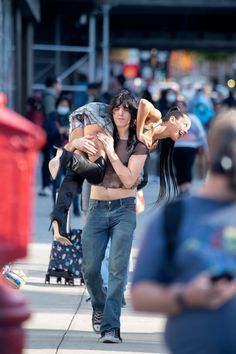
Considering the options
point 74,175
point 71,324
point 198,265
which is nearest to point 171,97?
point 71,324

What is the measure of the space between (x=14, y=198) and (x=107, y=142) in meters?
4.12

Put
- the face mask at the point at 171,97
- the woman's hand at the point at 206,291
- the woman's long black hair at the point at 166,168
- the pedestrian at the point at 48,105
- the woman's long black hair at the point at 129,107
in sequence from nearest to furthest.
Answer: the woman's hand at the point at 206,291
the woman's long black hair at the point at 129,107
the woman's long black hair at the point at 166,168
the pedestrian at the point at 48,105
the face mask at the point at 171,97

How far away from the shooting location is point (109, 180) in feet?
28.7

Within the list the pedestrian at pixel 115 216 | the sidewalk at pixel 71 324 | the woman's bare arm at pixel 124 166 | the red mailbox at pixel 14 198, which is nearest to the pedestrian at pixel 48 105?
the sidewalk at pixel 71 324

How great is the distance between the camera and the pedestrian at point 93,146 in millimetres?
8789

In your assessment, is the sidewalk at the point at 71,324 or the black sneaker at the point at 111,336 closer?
the sidewalk at the point at 71,324

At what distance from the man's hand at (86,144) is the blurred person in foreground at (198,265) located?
447 centimetres

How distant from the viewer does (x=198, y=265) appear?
13.9ft

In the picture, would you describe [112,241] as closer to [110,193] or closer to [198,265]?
[110,193]

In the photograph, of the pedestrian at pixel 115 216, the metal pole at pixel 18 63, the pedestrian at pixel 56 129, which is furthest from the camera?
the metal pole at pixel 18 63

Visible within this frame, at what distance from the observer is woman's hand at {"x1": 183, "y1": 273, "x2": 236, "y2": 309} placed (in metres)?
4.15

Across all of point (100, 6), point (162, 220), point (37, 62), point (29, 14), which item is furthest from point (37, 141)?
point (37, 62)

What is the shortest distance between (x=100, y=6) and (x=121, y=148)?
27488mm

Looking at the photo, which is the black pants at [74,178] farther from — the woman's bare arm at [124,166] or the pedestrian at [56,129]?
the pedestrian at [56,129]
